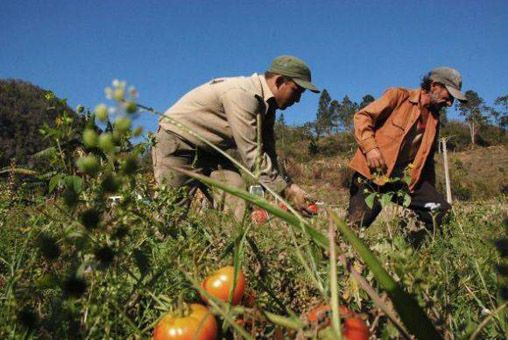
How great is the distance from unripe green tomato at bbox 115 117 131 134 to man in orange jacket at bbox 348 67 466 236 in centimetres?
309

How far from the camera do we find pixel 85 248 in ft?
2.45

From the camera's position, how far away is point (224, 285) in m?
0.82

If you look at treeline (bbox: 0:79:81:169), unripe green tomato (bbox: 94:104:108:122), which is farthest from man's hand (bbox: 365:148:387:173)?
treeline (bbox: 0:79:81:169)

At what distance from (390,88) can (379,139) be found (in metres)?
0.48

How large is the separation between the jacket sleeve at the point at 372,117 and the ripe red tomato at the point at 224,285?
2.89 m

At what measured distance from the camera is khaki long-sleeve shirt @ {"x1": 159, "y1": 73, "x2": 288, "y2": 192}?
313cm

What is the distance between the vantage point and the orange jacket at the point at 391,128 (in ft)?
11.9

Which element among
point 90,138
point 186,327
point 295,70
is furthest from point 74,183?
point 295,70

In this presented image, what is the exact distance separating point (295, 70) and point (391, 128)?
1043 millimetres

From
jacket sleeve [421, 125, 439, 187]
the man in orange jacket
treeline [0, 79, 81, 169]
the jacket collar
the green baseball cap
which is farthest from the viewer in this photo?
treeline [0, 79, 81, 169]

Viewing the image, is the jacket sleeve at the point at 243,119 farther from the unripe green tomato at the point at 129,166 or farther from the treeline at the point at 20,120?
the treeline at the point at 20,120

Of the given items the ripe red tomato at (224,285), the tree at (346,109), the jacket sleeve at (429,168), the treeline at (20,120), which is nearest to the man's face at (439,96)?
the jacket sleeve at (429,168)

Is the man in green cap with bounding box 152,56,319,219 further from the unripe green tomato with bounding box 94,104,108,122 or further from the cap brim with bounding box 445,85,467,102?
the unripe green tomato with bounding box 94,104,108,122

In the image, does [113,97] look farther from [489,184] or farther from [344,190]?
[489,184]
